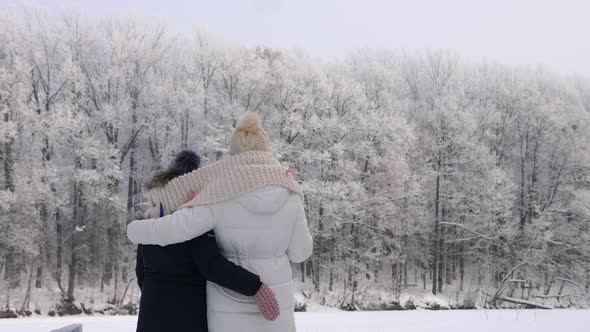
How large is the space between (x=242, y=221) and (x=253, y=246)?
13cm

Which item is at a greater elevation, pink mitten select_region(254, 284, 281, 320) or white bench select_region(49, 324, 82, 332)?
pink mitten select_region(254, 284, 281, 320)

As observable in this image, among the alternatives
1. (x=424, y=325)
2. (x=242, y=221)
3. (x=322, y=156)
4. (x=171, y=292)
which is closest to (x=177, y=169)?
(x=242, y=221)

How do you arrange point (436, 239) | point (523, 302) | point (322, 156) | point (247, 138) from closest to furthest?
1. point (247, 138)
2. point (523, 302)
3. point (322, 156)
4. point (436, 239)

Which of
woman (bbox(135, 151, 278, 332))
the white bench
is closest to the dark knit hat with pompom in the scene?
woman (bbox(135, 151, 278, 332))

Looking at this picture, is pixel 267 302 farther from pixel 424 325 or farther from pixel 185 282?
pixel 424 325

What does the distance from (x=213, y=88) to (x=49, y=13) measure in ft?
23.2

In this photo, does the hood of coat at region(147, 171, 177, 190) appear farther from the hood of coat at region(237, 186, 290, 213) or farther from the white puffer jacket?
the hood of coat at region(237, 186, 290, 213)

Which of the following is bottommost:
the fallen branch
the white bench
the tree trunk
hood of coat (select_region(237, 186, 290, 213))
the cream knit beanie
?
the fallen branch

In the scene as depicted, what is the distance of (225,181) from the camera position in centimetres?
236

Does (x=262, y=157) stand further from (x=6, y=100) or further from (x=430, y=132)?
(x=430, y=132)

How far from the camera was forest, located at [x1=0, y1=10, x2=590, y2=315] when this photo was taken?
1886 centimetres

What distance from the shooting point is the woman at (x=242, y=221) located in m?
2.31

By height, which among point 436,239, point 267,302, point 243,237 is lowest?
point 436,239

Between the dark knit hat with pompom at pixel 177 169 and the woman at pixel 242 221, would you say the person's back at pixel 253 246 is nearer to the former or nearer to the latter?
the woman at pixel 242 221
